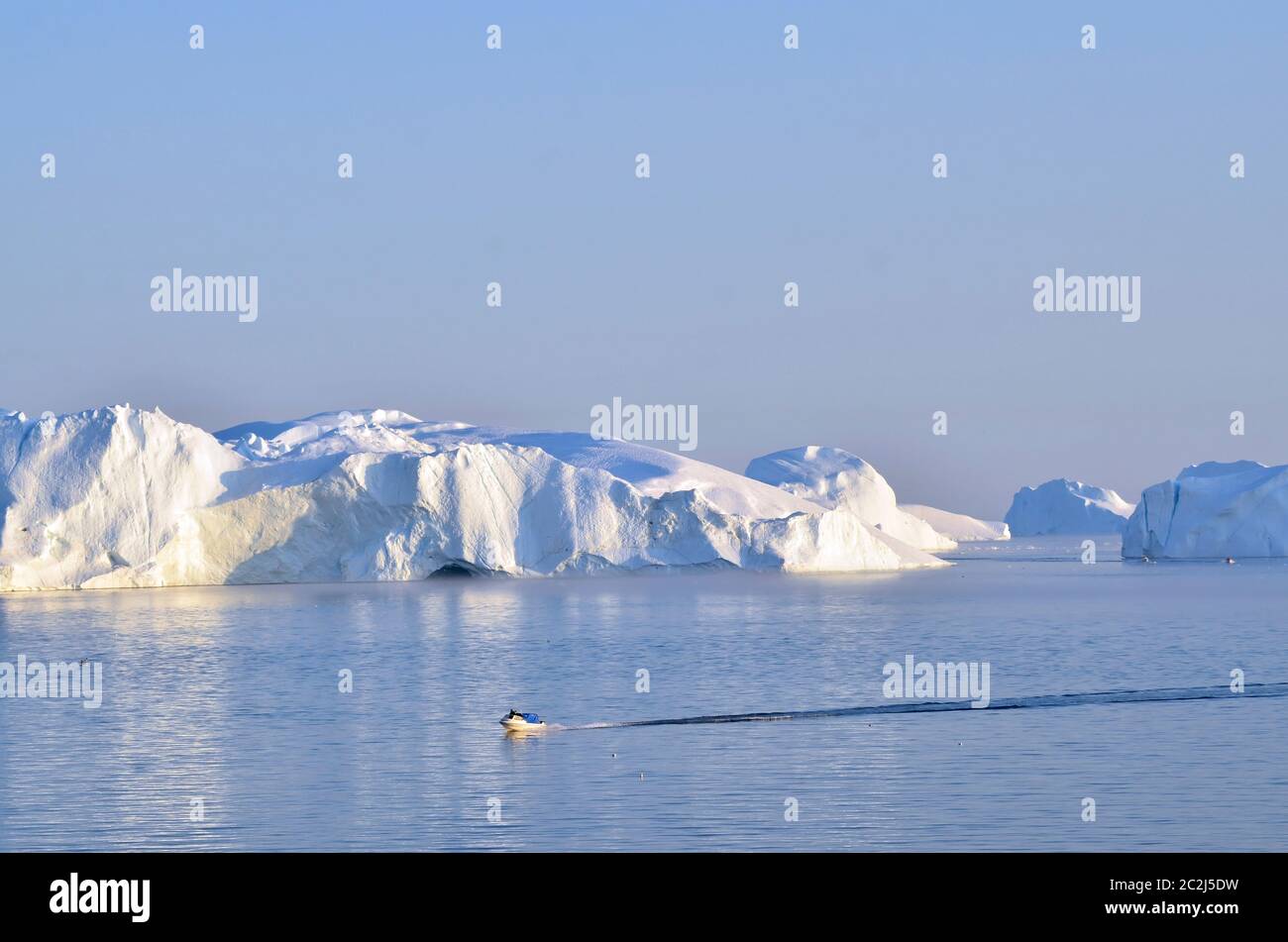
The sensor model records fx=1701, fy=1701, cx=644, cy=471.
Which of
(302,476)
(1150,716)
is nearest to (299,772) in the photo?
(1150,716)

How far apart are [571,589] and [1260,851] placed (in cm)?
5212

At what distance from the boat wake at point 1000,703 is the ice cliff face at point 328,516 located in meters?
34.0

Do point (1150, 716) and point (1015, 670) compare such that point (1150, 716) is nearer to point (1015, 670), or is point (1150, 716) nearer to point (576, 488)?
point (1015, 670)

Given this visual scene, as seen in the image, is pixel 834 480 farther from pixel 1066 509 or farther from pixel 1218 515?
pixel 1066 509

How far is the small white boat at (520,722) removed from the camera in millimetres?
23344

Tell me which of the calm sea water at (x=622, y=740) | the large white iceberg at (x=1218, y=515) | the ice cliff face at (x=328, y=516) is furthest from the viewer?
the large white iceberg at (x=1218, y=515)

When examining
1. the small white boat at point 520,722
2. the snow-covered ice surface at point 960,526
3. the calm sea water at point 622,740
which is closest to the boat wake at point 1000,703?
the calm sea water at point 622,740

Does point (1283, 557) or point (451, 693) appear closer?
point (451, 693)

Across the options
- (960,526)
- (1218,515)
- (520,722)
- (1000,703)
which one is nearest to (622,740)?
(520,722)

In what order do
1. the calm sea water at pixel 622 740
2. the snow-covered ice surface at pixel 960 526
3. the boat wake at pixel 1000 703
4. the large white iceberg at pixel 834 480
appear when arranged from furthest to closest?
the snow-covered ice surface at pixel 960 526 < the large white iceberg at pixel 834 480 < the boat wake at pixel 1000 703 < the calm sea water at pixel 622 740

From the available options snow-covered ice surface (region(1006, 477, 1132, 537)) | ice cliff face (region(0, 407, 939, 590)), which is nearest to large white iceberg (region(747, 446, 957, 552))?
ice cliff face (region(0, 407, 939, 590))

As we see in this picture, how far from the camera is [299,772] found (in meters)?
20.0

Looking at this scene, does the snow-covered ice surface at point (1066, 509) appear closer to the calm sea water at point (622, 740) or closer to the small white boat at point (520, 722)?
the calm sea water at point (622, 740)

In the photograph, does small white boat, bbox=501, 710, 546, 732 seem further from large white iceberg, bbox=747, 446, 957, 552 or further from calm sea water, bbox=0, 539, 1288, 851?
large white iceberg, bbox=747, 446, 957, 552
